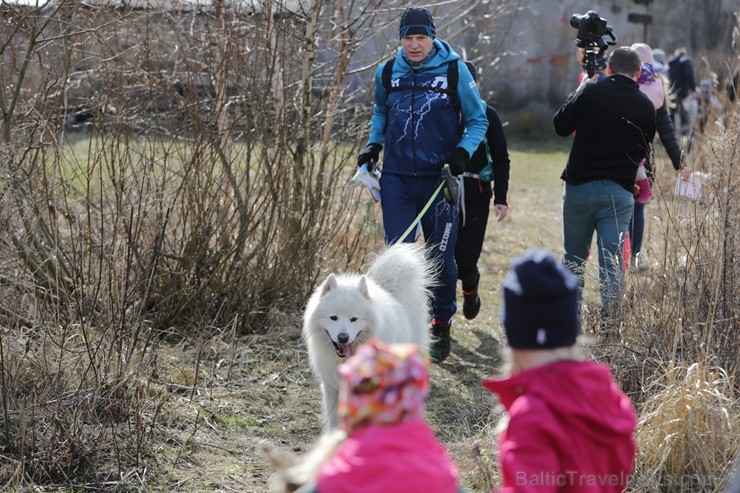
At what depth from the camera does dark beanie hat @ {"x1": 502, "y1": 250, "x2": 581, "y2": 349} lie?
2.44 meters

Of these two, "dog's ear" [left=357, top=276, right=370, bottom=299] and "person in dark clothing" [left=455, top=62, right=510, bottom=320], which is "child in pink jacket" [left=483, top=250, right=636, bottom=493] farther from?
"person in dark clothing" [left=455, top=62, right=510, bottom=320]

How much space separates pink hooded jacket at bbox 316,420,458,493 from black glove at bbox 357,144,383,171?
12.9 ft

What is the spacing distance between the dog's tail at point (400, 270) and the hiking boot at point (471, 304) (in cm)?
156

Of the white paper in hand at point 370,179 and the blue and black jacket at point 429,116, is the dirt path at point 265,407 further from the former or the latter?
the white paper in hand at point 370,179

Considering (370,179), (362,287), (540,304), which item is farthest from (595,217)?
(540,304)

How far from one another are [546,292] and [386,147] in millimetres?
3676

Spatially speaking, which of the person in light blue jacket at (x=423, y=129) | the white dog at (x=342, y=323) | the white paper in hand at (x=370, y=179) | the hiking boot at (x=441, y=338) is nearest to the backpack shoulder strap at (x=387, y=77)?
the person in light blue jacket at (x=423, y=129)

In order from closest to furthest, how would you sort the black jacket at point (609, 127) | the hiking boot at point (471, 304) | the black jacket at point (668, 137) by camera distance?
the black jacket at point (609, 127) < the black jacket at point (668, 137) < the hiking boot at point (471, 304)

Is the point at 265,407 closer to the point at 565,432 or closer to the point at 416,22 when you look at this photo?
the point at 416,22

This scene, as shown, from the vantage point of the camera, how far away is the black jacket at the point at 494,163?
21.4 ft

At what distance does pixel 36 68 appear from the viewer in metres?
6.03

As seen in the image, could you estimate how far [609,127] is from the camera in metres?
6.04

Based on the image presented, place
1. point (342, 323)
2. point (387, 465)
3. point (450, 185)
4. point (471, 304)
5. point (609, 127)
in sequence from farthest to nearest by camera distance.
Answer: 1. point (471, 304)
2. point (609, 127)
3. point (450, 185)
4. point (342, 323)
5. point (387, 465)

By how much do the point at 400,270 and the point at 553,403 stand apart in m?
3.08
